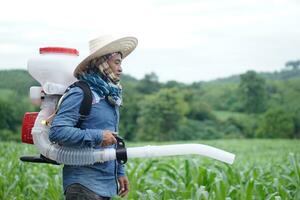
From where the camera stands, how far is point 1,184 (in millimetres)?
5219

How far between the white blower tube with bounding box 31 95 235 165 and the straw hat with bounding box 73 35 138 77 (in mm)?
307

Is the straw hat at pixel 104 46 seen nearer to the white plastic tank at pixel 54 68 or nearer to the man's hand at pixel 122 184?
the white plastic tank at pixel 54 68

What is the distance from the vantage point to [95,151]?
9.41 ft

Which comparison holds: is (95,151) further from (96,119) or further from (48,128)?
(48,128)

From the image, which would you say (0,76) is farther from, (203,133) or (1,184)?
(203,133)

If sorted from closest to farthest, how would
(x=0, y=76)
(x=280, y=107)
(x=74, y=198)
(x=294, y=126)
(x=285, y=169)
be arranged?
(x=74, y=198) → (x=285, y=169) → (x=0, y=76) → (x=294, y=126) → (x=280, y=107)

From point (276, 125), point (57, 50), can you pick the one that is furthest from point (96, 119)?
point (276, 125)

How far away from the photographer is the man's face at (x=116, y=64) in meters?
2.96

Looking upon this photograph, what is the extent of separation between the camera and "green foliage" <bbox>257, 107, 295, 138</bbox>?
175 feet

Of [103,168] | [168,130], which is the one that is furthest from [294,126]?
[103,168]

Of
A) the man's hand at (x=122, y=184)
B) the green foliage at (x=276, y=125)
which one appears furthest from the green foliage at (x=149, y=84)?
the man's hand at (x=122, y=184)

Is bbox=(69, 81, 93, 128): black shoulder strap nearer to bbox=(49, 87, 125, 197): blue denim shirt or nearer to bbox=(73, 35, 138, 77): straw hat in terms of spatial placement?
bbox=(49, 87, 125, 197): blue denim shirt

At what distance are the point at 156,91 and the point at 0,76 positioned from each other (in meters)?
45.9

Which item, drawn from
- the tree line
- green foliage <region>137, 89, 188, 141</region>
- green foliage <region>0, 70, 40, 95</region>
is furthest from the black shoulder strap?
green foliage <region>137, 89, 188, 141</region>
